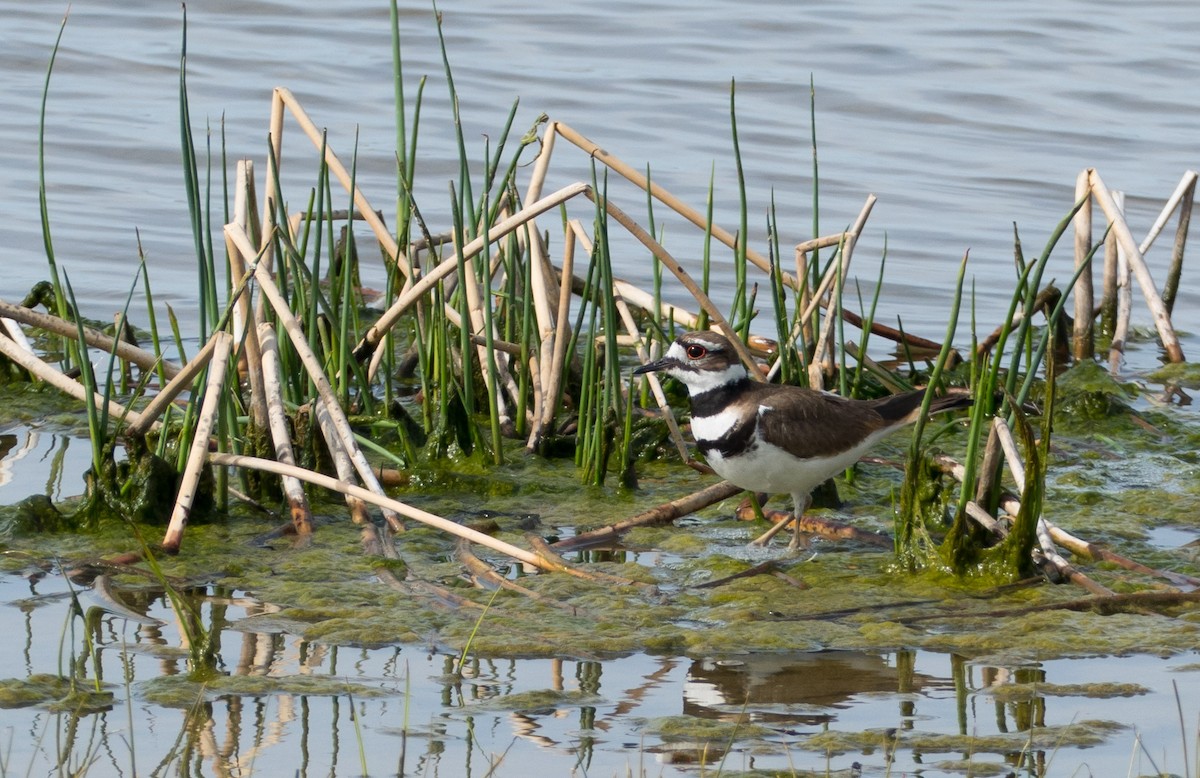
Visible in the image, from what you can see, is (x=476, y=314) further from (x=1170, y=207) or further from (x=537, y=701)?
(x=1170, y=207)

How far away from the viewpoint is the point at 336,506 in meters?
6.19

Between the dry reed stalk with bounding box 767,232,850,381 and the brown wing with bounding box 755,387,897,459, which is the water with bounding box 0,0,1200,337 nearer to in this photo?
the dry reed stalk with bounding box 767,232,850,381

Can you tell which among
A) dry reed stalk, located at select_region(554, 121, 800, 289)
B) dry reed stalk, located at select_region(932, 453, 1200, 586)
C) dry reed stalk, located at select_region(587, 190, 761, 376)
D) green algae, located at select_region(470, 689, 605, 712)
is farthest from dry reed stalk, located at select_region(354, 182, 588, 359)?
green algae, located at select_region(470, 689, 605, 712)

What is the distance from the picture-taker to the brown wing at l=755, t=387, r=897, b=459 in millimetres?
5840

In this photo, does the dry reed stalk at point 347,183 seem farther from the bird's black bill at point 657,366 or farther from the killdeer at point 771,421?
the killdeer at point 771,421

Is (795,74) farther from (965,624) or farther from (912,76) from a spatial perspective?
(965,624)

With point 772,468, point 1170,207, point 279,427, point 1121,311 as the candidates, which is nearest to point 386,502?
point 279,427

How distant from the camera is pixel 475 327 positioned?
7.14 metres

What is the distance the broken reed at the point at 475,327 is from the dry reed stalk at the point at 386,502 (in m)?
0.21

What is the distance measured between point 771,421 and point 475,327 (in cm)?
175

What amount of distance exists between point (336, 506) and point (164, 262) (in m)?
4.94

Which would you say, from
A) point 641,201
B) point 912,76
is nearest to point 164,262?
point 641,201

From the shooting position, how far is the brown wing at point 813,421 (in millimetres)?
5840

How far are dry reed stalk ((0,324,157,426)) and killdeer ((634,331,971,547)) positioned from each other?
190cm
